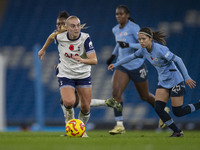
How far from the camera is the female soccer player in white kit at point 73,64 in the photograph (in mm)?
7238

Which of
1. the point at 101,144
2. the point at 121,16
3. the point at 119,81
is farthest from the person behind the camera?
the point at 121,16

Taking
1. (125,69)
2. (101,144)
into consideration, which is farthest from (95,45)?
(101,144)

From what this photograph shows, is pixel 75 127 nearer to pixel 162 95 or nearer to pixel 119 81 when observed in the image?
pixel 162 95

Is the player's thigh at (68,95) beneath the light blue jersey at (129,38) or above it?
beneath

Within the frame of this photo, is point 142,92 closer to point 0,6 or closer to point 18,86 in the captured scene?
point 18,86

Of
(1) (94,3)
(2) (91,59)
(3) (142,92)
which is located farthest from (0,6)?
(2) (91,59)

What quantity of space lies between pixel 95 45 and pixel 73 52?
1026 cm

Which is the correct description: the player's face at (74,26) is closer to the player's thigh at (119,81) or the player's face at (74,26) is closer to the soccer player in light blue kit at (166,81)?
the soccer player in light blue kit at (166,81)

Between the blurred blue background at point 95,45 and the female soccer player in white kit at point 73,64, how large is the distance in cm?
682

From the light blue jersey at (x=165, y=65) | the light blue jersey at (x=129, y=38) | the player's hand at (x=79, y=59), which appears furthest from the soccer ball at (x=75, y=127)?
the light blue jersey at (x=129, y=38)

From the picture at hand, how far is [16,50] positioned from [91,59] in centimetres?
1194

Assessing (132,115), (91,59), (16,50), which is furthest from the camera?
(16,50)

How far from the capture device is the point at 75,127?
699 cm

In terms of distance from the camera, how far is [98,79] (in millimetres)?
16781
